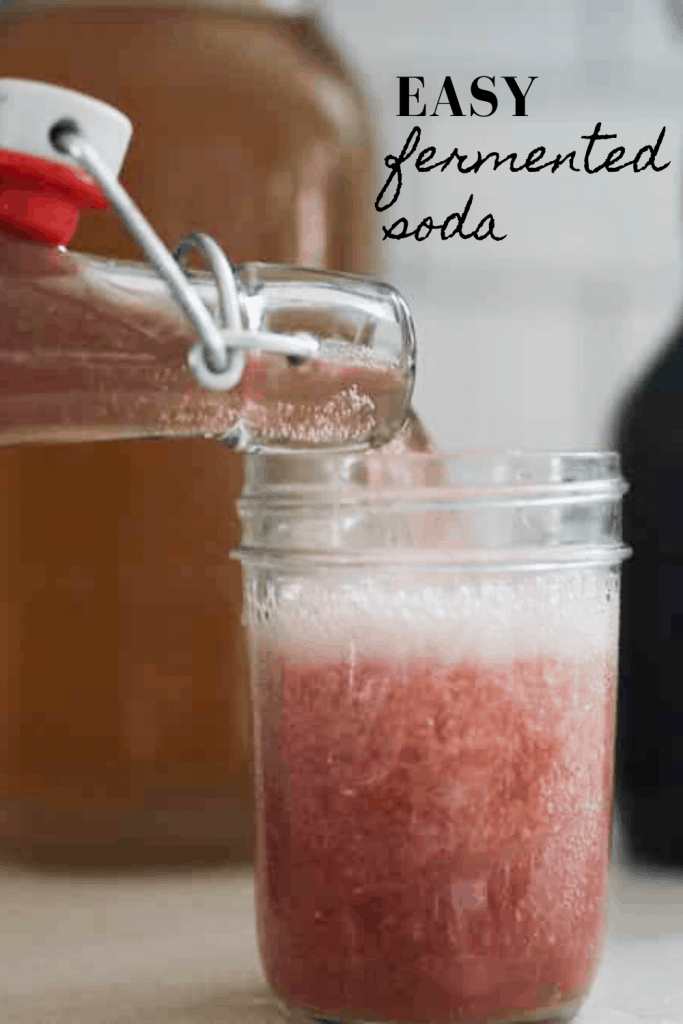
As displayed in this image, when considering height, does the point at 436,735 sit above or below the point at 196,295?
below

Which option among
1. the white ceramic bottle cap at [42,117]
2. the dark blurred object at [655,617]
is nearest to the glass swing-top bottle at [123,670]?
the dark blurred object at [655,617]

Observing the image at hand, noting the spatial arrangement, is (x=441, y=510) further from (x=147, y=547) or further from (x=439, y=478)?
(x=147, y=547)

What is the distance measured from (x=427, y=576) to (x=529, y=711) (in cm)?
5

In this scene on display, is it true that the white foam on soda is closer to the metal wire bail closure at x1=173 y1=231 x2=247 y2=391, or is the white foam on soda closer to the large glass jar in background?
the metal wire bail closure at x1=173 y1=231 x2=247 y2=391

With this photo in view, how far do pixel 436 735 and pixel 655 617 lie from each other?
0.30 m

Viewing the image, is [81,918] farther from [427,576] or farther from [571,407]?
[571,407]

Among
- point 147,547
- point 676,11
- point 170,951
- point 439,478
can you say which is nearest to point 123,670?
point 147,547

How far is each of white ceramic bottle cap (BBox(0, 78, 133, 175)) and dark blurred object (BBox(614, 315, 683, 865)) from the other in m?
0.38

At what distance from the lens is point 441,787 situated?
20.1 inches

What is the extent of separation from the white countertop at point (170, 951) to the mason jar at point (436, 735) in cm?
4

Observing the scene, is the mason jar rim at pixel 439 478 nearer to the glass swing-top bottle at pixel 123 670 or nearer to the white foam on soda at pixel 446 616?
the white foam on soda at pixel 446 616

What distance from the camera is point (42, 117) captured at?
472 mm

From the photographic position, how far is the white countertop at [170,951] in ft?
1.85

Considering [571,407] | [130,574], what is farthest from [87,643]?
[571,407]
